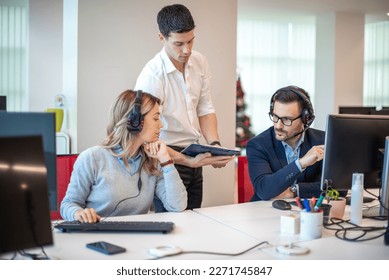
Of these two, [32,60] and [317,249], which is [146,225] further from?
[32,60]

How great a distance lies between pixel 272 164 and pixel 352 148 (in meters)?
0.48

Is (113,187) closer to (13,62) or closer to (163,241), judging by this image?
(163,241)

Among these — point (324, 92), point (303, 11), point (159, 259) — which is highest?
point (303, 11)

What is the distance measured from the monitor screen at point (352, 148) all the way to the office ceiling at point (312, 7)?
124 inches

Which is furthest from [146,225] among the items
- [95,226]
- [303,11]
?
[303,11]

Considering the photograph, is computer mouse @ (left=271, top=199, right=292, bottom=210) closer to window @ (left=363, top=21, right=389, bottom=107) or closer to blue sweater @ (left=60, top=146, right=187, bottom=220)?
blue sweater @ (left=60, top=146, right=187, bottom=220)

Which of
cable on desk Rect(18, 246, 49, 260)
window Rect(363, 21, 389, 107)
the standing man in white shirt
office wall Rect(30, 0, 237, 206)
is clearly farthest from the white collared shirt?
window Rect(363, 21, 389, 107)

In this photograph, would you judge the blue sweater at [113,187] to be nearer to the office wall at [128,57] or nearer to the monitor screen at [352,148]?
the monitor screen at [352,148]

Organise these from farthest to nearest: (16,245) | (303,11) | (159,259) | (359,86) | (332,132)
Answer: (359,86) < (303,11) < (332,132) < (159,259) < (16,245)

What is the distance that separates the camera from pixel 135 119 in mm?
1747

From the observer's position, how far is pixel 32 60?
4.96m

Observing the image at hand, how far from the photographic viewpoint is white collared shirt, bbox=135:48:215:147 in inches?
87.0

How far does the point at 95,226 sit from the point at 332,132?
0.84m

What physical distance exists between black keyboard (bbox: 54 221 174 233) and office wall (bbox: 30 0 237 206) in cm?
134
